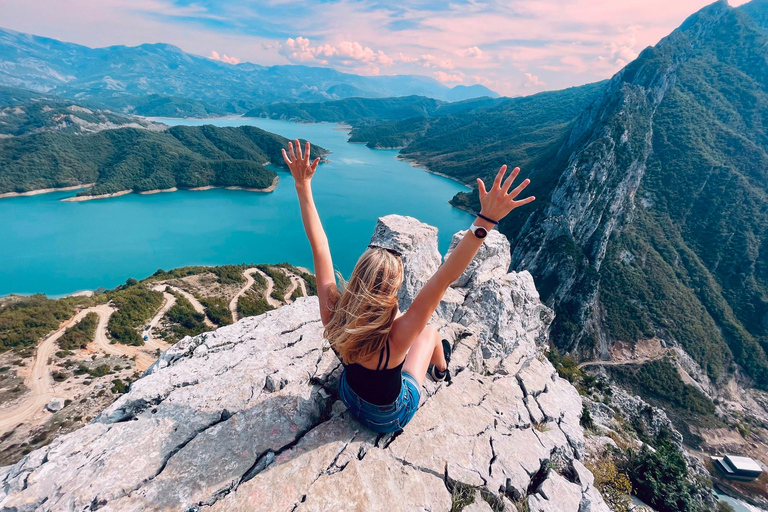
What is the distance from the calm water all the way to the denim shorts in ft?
162

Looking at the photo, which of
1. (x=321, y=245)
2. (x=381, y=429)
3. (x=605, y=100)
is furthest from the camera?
(x=605, y=100)

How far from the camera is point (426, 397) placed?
17.0ft

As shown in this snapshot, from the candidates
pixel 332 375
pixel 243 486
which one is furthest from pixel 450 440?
pixel 243 486

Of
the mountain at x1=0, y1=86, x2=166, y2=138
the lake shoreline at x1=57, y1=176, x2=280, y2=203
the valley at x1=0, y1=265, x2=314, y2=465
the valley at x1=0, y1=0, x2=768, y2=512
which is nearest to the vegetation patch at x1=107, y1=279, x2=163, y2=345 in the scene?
the valley at x1=0, y1=0, x2=768, y2=512

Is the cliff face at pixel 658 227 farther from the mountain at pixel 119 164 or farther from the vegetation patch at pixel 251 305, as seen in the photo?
the mountain at pixel 119 164

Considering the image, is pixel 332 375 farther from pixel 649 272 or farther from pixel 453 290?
pixel 649 272

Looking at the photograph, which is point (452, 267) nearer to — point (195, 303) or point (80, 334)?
point (80, 334)

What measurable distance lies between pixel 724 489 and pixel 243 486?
158 ft

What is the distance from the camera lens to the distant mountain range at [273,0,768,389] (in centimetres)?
5622

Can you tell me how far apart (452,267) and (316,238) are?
1.61 meters

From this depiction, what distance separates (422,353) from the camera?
4.32m

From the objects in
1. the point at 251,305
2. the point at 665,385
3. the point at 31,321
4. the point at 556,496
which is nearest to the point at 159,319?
the point at 31,321

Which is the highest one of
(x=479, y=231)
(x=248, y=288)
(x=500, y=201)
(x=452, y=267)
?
(x=500, y=201)

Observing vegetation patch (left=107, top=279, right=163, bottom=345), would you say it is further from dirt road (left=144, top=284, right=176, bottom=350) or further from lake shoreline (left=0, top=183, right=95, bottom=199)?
lake shoreline (left=0, top=183, right=95, bottom=199)
